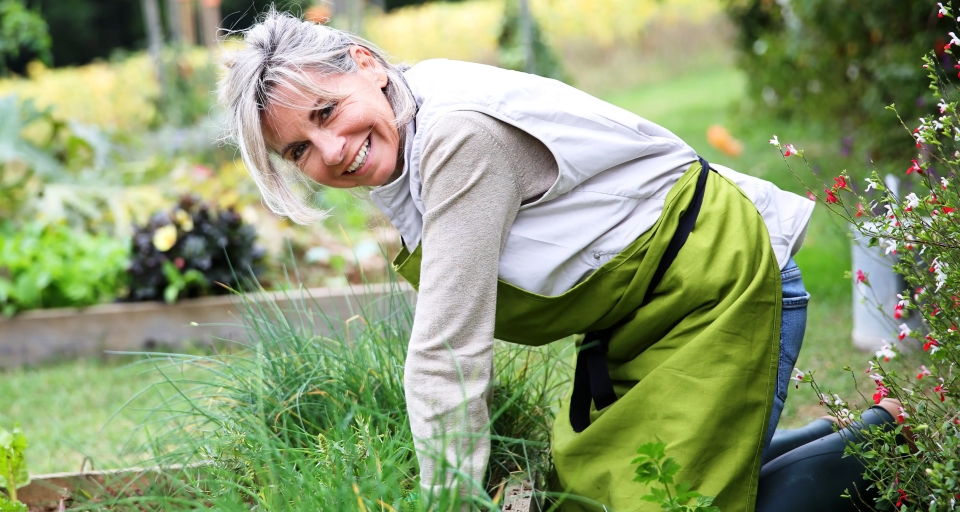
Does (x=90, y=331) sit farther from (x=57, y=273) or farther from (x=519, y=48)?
(x=519, y=48)

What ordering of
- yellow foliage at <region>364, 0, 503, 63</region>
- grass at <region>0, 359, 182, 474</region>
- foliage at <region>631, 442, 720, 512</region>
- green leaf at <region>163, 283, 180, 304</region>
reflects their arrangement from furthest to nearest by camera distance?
yellow foliage at <region>364, 0, 503, 63</region>
green leaf at <region>163, 283, 180, 304</region>
grass at <region>0, 359, 182, 474</region>
foliage at <region>631, 442, 720, 512</region>

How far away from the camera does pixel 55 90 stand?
16.0 m

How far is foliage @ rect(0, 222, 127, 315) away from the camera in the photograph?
4336mm

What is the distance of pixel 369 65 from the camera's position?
169 cm

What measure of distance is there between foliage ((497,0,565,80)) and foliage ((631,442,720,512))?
699cm

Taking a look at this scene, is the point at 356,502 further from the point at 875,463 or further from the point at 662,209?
the point at 875,463

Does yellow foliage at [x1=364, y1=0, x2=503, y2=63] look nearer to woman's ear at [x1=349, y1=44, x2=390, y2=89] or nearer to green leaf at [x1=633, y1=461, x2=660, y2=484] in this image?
woman's ear at [x1=349, y1=44, x2=390, y2=89]

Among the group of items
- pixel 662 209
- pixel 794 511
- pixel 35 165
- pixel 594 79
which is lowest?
pixel 594 79

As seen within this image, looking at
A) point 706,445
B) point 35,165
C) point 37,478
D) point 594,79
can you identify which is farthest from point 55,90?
point 706,445

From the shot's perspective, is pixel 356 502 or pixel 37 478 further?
pixel 37 478

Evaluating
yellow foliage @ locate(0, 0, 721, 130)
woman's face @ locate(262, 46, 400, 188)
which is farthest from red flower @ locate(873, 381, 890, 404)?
yellow foliage @ locate(0, 0, 721, 130)

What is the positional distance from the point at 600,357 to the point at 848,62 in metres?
5.61

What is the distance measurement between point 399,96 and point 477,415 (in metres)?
0.63

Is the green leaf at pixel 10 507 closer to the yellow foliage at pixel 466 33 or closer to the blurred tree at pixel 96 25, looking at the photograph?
the yellow foliage at pixel 466 33
